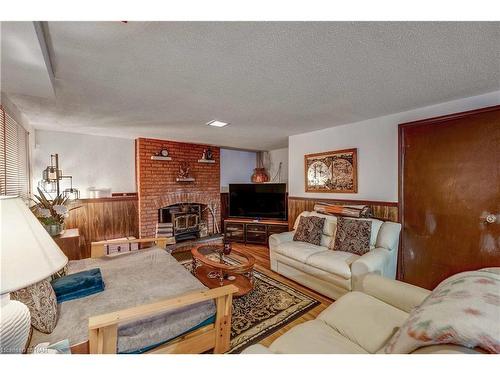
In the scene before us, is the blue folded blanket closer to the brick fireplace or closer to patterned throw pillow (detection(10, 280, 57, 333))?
patterned throw pillow (detection(10, 280, 57, 333))

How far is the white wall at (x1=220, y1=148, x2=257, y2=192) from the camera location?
556 cm

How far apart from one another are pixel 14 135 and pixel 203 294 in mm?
2578

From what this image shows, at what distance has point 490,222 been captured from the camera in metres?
2.16

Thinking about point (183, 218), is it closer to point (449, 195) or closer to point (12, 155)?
point (12, 155)

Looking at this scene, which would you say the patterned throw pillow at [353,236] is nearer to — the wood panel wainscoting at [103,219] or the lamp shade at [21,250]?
the lamp shade at [21,250]

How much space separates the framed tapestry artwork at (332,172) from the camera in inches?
129

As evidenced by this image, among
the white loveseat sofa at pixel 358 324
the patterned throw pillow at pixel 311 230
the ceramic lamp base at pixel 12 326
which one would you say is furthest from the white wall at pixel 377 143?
the ceramic lamp base at pixel 12 326

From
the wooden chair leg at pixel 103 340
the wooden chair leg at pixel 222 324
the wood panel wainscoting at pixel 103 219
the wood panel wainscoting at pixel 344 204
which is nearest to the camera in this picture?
the wooden chair leg at pixel 103 340

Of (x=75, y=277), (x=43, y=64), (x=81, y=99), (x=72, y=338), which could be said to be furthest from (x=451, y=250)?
(x=81, y=99)

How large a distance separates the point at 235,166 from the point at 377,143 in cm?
356

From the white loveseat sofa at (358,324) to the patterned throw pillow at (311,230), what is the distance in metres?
1.30

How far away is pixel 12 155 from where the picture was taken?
7.02 feet

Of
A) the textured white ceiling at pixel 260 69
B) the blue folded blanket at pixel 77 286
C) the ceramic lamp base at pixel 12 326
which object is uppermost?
the textured white ceiling at pixel 260 69

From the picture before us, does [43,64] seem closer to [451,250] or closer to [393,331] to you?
[393,331]
